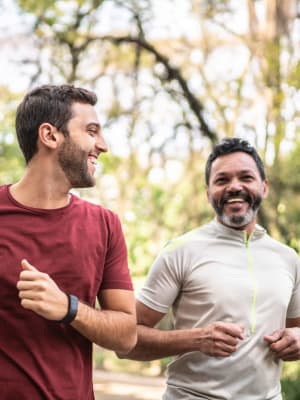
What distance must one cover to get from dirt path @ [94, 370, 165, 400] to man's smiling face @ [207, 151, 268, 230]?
612 centimetres

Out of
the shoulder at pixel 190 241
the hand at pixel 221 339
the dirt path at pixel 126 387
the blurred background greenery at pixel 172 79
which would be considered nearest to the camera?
the hand at pixel 221 339

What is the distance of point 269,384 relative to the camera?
243 centimetres

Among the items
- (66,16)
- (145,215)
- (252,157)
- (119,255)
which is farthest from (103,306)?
(145,215)

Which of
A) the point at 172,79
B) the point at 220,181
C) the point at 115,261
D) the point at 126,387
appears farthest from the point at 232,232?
the point at 126,387

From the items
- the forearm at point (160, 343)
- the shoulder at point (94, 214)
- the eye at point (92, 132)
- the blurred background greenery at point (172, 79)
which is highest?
the blurred background greenery at point (172, 79)

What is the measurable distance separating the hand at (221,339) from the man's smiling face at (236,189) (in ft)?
1.42

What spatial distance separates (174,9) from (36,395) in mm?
7729

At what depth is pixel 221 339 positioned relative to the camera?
2.29 meters

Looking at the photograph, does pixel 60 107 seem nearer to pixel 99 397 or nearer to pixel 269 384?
pixel 269 384

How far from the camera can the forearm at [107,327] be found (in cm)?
177

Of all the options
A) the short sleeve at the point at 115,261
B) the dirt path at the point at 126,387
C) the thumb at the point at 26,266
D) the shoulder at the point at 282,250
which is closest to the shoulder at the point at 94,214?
the short sleeve at the point at 115,261

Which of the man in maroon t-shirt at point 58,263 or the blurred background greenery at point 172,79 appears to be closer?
the man in maroon t-shirt at point 58,263

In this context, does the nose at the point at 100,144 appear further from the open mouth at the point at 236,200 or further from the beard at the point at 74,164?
the open mouth at the point at 236,200

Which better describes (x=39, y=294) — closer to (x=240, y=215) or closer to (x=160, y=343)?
(x=160, y=343)
